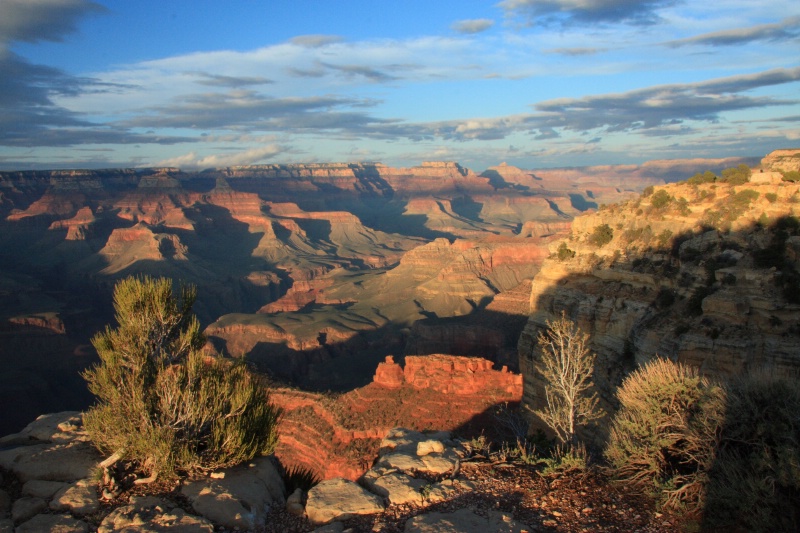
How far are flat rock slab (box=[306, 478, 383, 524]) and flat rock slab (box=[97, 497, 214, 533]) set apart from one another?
6.36ft

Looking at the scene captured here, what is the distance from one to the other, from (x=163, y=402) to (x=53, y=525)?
308 cm

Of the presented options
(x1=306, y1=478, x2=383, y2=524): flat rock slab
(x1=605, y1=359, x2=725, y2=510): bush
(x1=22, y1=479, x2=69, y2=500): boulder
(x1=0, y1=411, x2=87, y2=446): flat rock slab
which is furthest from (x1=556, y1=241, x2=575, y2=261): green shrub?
(x1=22, y1=479, x2=69, y2=500): boulder

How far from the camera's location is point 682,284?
20531 mm

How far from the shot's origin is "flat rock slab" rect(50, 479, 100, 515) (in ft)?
35.2

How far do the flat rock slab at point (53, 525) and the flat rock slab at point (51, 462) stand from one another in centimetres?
163

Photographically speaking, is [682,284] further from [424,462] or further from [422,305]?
[422,305]

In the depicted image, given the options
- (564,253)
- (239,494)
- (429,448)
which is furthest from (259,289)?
(239,494)

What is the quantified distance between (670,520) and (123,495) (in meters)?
10.3

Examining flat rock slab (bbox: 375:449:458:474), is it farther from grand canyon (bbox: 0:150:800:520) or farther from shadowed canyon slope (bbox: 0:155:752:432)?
shadowed canyon slope (bbox: 0:155:752:432)

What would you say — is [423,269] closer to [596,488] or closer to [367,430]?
[367,430]

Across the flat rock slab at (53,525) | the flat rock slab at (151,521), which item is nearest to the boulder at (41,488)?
the flat rock slab at (53,525)

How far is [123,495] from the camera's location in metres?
11.2

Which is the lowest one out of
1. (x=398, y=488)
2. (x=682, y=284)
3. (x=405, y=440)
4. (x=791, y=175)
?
(x=405, y=440)

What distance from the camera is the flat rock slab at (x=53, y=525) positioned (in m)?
9.95
